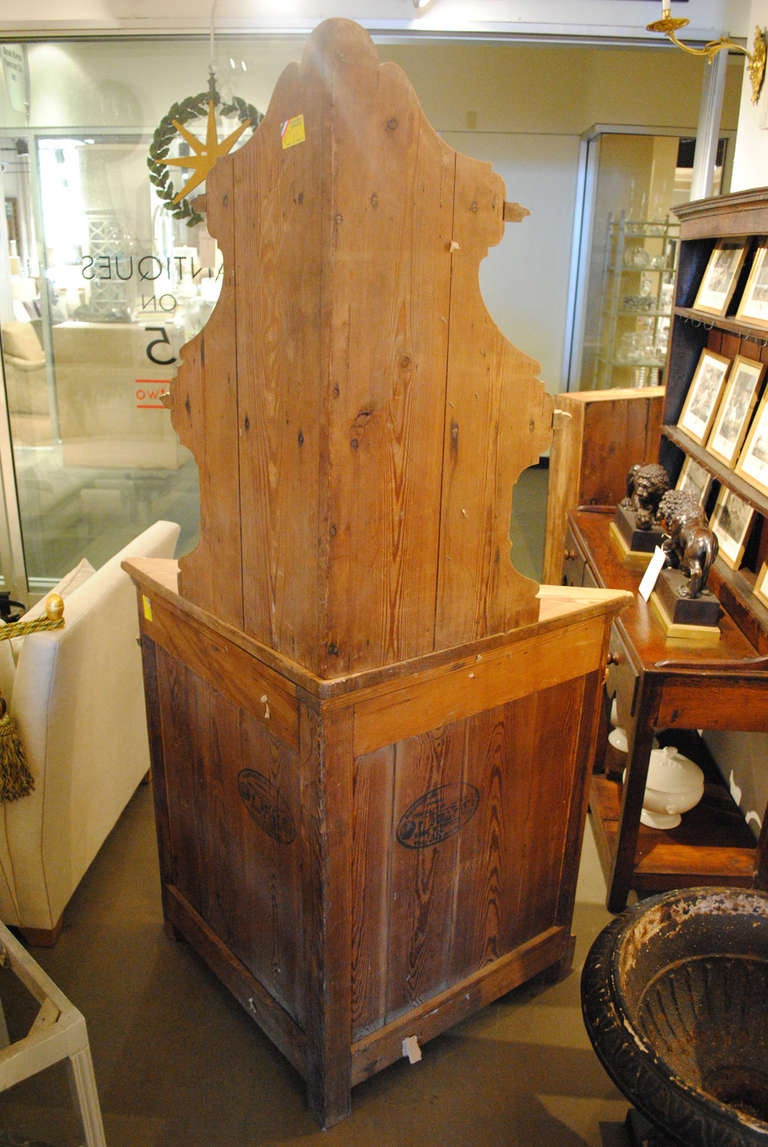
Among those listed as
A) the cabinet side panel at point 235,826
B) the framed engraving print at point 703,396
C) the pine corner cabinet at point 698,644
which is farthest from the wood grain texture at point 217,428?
the framed engraving print at point 703,396

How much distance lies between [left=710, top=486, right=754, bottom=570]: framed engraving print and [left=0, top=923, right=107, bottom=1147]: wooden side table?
6.51 feet

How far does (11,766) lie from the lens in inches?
75.9

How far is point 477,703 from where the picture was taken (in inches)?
63.9

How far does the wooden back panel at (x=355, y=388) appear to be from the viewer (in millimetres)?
1213

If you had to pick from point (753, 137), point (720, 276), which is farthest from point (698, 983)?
point (753, 137)

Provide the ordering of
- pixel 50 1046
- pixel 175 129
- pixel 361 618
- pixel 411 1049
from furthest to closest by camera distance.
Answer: pixel 175 129, pixel 411 1049, pixel 361 618, pixel 50 1046

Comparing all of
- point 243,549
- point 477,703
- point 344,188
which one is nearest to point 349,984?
point 477,703

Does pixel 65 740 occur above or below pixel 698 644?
below

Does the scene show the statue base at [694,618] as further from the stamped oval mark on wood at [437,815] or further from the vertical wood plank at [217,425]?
the vertical wood plank at [217,425]

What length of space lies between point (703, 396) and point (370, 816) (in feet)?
6.43

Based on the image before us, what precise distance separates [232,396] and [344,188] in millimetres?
412

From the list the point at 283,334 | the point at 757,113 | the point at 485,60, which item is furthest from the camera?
the point at 485,60

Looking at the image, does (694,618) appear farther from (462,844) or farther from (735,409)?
(462,844)

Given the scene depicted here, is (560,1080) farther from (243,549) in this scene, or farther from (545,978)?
(243,549)
